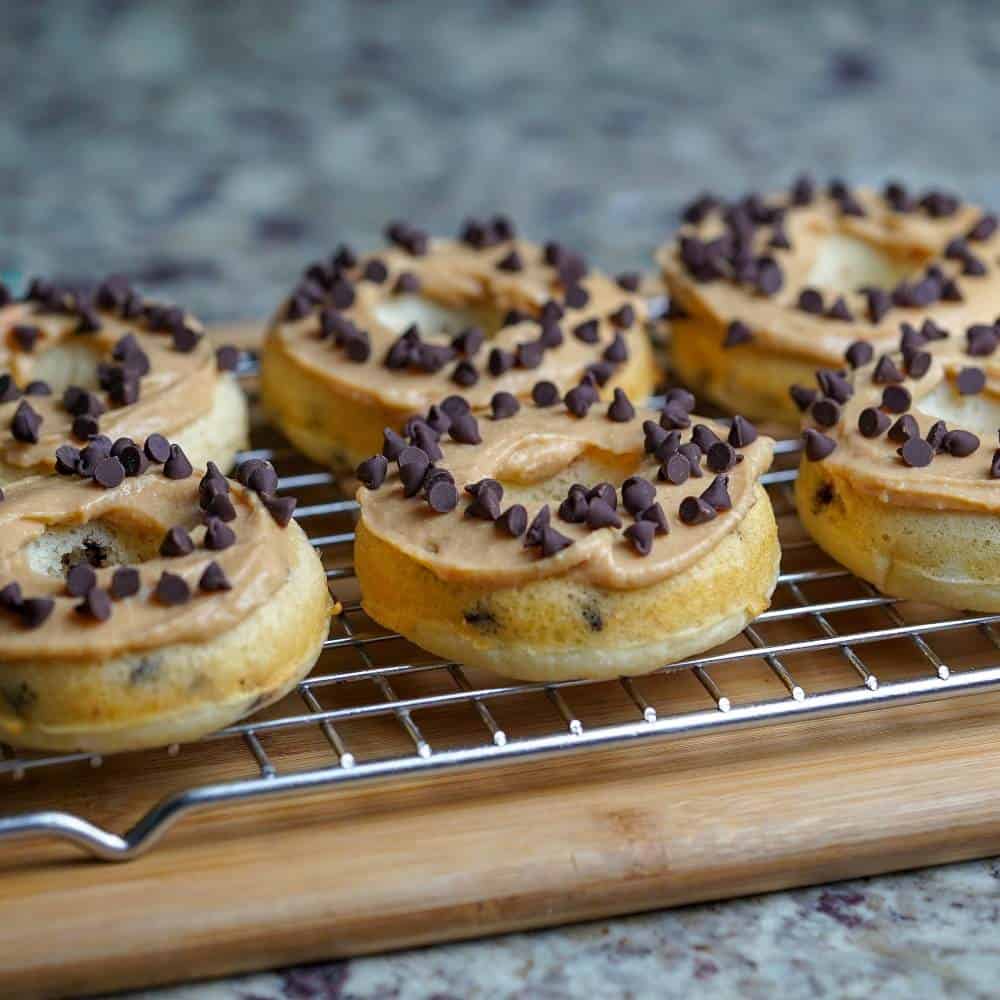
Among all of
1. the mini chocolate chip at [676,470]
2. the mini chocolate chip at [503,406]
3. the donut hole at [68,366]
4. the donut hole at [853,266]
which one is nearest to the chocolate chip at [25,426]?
the donut hole at [68,366]

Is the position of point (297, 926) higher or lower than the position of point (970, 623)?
lower

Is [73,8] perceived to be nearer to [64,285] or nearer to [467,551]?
[64,285]

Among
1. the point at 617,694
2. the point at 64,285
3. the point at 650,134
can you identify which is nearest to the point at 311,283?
the point at 64,285

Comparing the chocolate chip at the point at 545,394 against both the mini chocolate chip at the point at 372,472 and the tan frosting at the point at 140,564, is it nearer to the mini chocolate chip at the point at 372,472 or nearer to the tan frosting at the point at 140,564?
the mini chocolate chip at the point at 372,472

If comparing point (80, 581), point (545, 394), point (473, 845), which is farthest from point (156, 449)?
point (473, 845)

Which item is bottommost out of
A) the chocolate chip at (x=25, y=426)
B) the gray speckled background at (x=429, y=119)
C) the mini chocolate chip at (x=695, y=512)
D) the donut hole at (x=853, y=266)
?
the gray speckled background at (x=429, y=119)

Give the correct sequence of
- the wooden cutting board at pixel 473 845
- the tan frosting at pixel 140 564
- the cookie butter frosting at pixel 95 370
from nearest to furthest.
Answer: the wooden cutting board at pixel 473 845
the tan frosting at pixel 140 564
the cookie butter frosting at pixel 95 370

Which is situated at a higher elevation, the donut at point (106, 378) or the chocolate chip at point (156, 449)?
the chocolate chip at point (156, 449)
